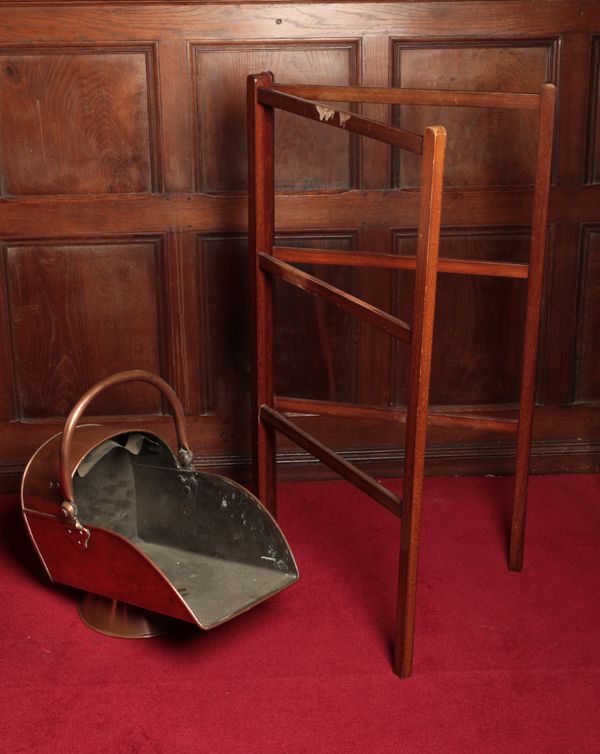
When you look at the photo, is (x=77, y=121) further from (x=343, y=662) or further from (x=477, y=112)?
(x=343, y=662)

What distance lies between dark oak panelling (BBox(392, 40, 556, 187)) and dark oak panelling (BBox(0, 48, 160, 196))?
754mm

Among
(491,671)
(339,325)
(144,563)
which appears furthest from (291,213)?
(491,671)

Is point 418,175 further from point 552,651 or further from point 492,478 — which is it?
point 552,651

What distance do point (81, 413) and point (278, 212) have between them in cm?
102

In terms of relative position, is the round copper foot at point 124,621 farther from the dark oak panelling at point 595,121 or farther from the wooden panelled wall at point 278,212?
the dark oak panelling at point 595,121

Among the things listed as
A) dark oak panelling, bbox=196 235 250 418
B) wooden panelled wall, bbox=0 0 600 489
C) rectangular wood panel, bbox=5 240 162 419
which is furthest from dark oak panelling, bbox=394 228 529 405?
rectangular wood panel, bbox=5 240 162 419

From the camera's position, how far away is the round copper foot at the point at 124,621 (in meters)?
2.37

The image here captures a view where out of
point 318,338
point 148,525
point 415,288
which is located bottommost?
point 148,525

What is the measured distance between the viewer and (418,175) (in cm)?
301

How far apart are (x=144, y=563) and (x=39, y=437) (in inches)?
43.7

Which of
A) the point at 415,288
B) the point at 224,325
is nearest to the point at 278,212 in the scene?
the point at 224,325

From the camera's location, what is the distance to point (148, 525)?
2.63 meters

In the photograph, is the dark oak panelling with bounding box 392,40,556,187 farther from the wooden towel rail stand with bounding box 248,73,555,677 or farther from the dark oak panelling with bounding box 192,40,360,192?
the wooden towel rail stand with bounding box 248,73,555,677

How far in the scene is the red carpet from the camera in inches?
80.2
